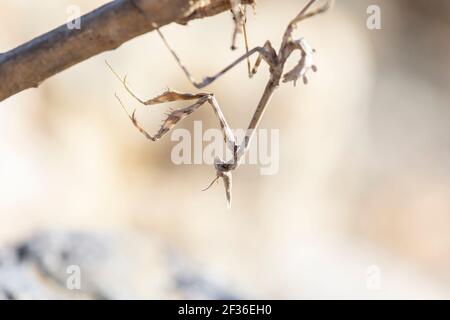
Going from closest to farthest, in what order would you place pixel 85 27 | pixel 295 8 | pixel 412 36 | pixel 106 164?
pixel 85 27, pixel 106 164, pixel 295 8, pixel 412 36

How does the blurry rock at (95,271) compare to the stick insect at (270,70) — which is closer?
the stick insect at (270,70)

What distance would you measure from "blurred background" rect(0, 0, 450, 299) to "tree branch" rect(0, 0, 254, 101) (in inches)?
50.1

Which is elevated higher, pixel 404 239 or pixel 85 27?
pixel 85 27

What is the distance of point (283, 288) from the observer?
420 cm

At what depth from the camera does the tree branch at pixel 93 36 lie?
1.19 meters

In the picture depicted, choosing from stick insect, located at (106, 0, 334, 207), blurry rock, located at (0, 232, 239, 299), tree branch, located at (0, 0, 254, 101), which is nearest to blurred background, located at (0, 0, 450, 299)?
blurry rock, located at (0, 232, 239, 299)

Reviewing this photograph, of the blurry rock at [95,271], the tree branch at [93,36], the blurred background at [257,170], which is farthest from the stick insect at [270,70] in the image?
the blurred background at [257,170]

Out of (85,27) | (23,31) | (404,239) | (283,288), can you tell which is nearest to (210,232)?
(283,288)

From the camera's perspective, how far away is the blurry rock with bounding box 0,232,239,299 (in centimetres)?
222

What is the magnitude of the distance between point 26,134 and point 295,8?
2232mm

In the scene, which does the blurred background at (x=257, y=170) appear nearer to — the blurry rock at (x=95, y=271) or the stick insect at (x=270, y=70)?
the blurry rock at (x=95, y=271)

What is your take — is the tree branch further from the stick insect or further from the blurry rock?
the blurry rock

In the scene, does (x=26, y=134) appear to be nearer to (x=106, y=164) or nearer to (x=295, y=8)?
(x=106, y=164)

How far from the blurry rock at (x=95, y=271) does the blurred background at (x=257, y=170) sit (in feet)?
0.15
